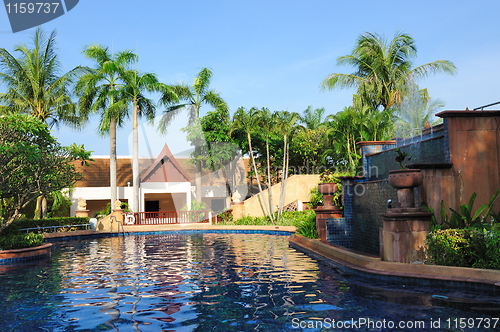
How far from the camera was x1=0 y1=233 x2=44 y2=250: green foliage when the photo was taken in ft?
42.1

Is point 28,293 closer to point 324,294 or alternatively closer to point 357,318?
point 324,294

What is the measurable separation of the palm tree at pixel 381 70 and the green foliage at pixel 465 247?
1806 centimetres

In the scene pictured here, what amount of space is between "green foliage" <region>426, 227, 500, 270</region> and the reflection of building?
83.3 feet

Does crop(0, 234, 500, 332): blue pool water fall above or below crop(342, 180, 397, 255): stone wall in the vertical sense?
below

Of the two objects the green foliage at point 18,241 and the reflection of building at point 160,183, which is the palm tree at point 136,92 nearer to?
the reflection of building at point 160,183

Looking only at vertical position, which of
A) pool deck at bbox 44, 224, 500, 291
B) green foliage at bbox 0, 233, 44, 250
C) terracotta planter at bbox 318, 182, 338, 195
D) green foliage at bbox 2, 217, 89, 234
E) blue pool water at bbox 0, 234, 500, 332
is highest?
terracotta planter at bbox 318, 182, 338, 195

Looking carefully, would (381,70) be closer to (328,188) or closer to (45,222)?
(328,188)

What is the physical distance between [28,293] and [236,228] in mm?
15928

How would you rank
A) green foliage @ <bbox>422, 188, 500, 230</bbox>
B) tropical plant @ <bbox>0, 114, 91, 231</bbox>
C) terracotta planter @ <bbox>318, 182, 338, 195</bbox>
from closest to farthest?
green foliage @ <bbox>422, 188, 500, 230</bbox> → tropical plant @ <bbox>0, 114, 91, 231</bbox> → terracotta planter @ <bbox>318, 182, 338, 195</bbox>

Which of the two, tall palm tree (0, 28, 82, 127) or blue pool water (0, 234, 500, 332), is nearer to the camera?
blue pool water (0, 234, 500, 332)

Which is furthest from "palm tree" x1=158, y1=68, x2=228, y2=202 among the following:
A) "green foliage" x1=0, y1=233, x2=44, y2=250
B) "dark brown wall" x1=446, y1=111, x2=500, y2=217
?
"dark brown wall" x1=446, y1=111, x2=500, y2=217

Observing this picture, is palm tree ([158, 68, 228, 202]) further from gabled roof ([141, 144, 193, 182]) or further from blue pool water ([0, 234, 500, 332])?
blue pool water ([0, 234, 500, 332])

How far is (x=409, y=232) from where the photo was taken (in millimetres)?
8039

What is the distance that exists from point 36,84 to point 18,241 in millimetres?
16559
